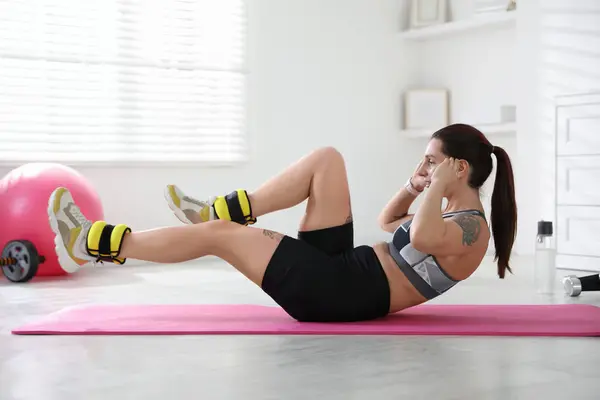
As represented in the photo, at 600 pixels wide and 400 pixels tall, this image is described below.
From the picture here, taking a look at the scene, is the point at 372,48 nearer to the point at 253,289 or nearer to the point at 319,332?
the point at 253,289

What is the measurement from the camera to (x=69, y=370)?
2227 mm

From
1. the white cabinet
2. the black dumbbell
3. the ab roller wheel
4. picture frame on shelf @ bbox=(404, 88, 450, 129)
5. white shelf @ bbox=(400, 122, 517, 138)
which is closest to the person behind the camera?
the black dumbbell

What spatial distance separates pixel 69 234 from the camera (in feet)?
8.61

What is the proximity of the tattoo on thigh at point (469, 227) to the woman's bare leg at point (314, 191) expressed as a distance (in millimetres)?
346

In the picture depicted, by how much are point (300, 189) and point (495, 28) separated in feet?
12.0

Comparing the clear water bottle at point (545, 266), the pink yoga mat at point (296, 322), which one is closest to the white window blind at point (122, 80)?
the pink yoga mat at point (296, 322)

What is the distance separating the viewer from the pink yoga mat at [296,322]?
274 cm

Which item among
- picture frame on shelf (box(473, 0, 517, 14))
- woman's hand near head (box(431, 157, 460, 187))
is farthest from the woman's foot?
picture frame on shelf (box(473, 0, 517, 14))

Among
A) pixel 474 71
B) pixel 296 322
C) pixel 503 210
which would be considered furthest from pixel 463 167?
pixel 474 71

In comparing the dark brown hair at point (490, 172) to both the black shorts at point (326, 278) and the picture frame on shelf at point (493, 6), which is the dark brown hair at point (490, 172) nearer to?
the black shorts at point (326, 278)

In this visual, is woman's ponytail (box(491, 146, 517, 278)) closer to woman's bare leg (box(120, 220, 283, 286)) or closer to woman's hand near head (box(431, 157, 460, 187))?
woman's hand near head (box(431, 157, 460, 187))

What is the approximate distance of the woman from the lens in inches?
103

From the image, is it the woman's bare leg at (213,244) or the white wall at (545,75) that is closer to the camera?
the woman's bare leg at (213,244)

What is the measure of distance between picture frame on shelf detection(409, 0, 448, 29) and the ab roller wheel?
130 inches
